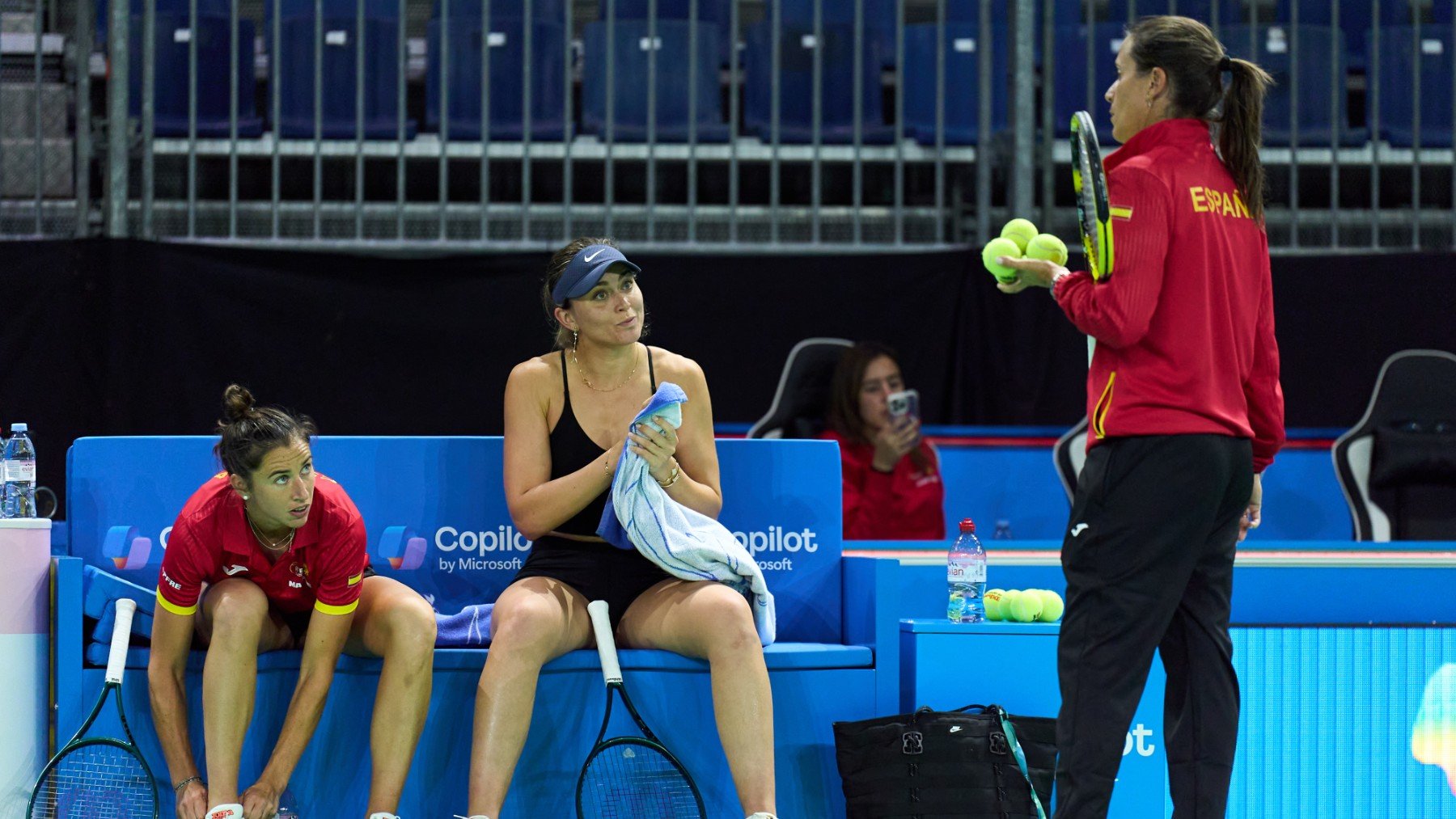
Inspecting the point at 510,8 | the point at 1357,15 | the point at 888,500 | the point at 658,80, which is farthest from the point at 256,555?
the point at 1357,15

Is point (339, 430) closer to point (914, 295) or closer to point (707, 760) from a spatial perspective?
point (914, 295)

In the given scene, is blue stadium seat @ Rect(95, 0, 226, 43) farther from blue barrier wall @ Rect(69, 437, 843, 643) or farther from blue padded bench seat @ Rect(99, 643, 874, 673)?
blue padded bench seat @ Rect(99, 643, 874, 673)

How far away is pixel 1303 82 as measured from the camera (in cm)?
684

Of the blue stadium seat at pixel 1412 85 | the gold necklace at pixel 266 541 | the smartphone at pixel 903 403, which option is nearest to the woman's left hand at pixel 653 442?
the gold necklace at pixel 266 541

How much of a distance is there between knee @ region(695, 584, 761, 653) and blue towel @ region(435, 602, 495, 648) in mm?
503

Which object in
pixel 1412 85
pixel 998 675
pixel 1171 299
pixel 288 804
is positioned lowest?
pixel 288 804

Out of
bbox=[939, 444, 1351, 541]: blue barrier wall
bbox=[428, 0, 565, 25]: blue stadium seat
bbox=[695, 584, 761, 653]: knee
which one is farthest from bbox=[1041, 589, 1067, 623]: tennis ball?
bbox=[428, 0, 565, 25]: blue stadium seat

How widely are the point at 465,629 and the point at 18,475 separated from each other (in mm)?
1116

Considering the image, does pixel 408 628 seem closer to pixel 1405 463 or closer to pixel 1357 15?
pixel 1405 463

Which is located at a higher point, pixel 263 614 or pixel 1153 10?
pixel 1153 10

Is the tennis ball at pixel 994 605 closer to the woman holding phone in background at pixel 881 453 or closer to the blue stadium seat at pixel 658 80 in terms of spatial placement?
the woman holding phone in background at pixel 881 453

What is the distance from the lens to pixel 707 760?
324 cm

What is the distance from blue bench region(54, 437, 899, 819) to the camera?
124 inches

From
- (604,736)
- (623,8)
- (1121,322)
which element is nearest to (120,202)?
(623,8)
